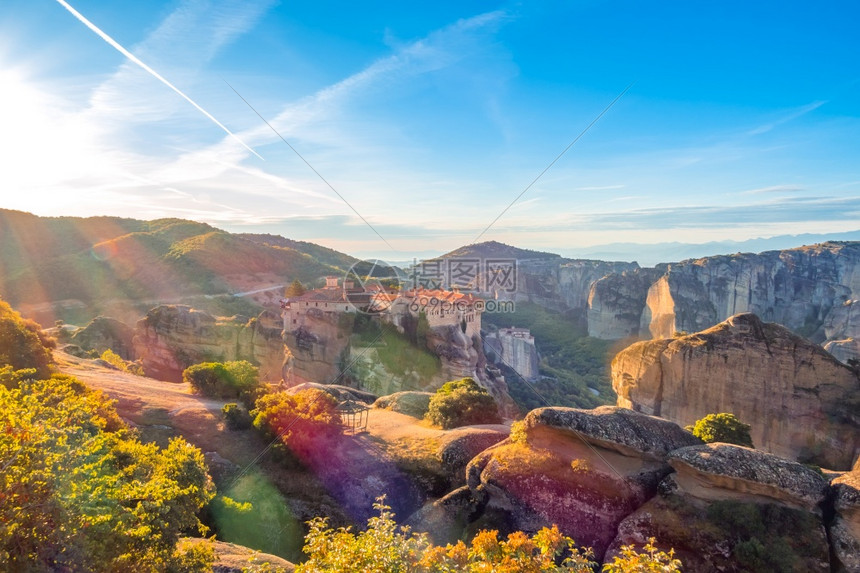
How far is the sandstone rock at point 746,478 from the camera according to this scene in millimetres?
12383

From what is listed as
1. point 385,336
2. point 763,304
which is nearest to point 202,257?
point 385,336

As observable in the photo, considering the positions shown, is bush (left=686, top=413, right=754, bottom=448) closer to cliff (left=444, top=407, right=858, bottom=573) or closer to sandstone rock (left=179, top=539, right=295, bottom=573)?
cliff (left=444, top=407, right=858, bottom=573)

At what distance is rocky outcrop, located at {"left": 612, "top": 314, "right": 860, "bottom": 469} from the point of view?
22.2 m

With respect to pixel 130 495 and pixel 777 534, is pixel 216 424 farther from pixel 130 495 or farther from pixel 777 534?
pixel 777 534

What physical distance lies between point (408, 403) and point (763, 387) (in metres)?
21.3

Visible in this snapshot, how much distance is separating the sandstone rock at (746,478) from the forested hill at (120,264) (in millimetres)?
83819

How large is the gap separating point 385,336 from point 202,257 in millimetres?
68282

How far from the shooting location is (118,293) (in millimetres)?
79000


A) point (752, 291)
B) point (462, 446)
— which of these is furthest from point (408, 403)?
point (752, 291)

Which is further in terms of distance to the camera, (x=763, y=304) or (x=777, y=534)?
(x=763, y=304)

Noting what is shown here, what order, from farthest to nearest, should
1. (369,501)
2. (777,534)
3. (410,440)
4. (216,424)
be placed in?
(216,424) < (410,440) < (369,501) < (777,534)

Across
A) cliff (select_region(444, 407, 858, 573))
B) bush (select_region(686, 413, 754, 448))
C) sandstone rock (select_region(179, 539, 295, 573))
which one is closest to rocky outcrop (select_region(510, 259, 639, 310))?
bush (select_region(686, 413, 754, 448))

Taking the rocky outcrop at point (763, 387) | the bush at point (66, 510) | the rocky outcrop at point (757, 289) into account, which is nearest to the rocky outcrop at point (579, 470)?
the bush at point (66, 510)

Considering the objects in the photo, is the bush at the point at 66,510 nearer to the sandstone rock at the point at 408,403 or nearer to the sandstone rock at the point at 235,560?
the sandstone rock at the point at 235,560
